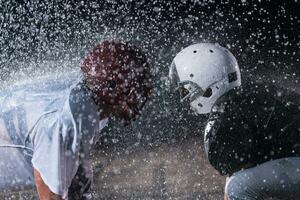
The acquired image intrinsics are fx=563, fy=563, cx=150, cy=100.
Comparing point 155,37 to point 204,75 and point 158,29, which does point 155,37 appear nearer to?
point 158,29

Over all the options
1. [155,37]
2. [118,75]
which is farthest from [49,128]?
[155,37]

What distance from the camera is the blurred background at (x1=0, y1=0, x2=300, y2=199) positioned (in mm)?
6340

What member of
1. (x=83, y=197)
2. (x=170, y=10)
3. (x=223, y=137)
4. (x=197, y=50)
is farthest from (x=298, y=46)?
(x=83, y=197)

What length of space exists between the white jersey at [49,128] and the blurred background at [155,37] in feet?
11.9

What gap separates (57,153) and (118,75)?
0.39 meters

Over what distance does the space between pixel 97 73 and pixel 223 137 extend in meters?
0.91

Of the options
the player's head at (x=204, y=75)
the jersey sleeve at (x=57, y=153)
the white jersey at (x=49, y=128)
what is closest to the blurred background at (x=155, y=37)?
the player's head at (x=204, y=75)

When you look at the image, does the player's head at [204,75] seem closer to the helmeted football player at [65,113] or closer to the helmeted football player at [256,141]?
the helmeted football player at [256,141]

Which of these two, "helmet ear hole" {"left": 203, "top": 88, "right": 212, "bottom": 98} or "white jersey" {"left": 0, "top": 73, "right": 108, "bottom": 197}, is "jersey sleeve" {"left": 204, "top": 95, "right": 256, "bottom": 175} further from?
"helmet ear hole" {"left": 203, "top": 88, "right": 212, "bottom": 98}

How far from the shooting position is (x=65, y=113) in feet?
6.98

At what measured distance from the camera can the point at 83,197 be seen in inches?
101

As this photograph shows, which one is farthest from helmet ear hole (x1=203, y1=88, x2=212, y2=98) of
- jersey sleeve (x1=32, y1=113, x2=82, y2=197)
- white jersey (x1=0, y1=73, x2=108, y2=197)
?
jersey sleeve (x1=32, y1=113, x2=82, y2=197)

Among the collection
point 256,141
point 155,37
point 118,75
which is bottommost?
point 155,37

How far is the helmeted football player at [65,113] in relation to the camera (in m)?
2.08
